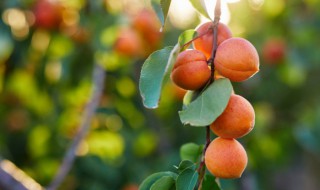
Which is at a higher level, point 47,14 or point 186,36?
point 186,36

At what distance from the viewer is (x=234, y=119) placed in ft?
2.69

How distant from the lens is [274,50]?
9.10 feet

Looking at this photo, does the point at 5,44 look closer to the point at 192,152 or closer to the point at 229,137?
the point at 192,152

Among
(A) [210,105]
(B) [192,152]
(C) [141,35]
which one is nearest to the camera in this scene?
(A) [210,105]

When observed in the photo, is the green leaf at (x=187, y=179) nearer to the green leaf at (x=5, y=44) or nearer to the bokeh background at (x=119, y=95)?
the bokeh background at (x=119, y=95)

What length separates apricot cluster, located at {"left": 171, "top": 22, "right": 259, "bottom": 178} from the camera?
2.72ft

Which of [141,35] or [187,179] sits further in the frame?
[141,35]

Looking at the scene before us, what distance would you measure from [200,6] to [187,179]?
269 mm

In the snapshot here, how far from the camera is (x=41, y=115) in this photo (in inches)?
113

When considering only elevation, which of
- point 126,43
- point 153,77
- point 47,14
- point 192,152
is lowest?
A: point 126,43

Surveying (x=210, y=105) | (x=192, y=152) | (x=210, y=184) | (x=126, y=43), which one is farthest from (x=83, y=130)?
(x=210, y=105)

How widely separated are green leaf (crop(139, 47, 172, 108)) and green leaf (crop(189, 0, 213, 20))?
0.09 m

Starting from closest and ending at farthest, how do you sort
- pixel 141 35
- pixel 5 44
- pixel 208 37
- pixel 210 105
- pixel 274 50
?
pixel 210 105, pixel 208 37, pixel 5 44, pixel 141 35, pixel 274 50

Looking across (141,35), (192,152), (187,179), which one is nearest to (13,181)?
(192,152)
